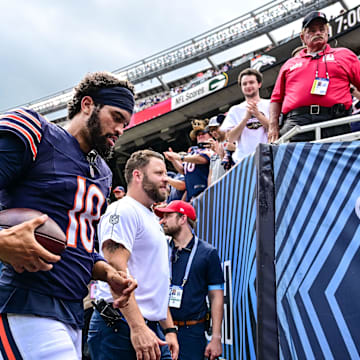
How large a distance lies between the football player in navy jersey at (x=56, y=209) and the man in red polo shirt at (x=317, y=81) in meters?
2.22

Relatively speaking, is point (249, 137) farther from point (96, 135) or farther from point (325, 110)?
point (96, 135)

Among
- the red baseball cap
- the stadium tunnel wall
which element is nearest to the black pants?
the stadium tunnel wall

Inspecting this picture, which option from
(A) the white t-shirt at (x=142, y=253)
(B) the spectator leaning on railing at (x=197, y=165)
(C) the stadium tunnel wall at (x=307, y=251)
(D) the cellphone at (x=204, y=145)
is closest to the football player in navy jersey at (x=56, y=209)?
(A) the white t-shirt at (x=142, y=253)

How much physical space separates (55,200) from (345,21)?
12.6m

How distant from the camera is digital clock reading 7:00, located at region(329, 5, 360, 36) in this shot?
11781mm

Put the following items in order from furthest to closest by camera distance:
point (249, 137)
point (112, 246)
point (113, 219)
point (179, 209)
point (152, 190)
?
1. point (249, 137)
2. point (179, 209)
3. point (152, 190)
4. point (113, 219)
5. point (112, 246)

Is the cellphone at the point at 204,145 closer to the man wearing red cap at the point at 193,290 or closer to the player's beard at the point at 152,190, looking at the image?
the man wearing red cap at the point at 193,290

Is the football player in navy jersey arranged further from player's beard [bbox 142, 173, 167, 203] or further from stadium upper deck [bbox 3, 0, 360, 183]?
stadium upper deck [bbox 3, 0, 360, 183]

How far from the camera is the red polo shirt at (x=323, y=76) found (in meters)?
3.71

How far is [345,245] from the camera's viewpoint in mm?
2605

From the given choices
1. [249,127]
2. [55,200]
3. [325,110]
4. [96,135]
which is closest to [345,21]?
[249,127]

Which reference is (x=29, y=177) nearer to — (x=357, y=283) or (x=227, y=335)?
(x=357, y=283)

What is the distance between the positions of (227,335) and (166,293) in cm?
167

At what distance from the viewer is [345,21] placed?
477 inches
